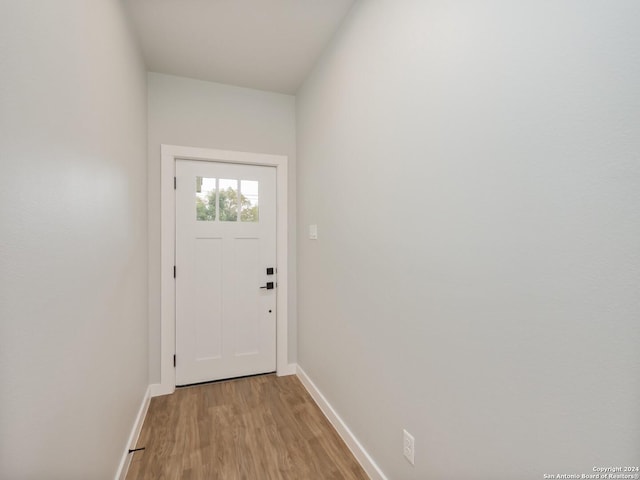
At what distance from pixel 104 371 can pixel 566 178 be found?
1.88 meters

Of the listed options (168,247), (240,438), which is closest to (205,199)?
(168,247)

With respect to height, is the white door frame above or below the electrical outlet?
above

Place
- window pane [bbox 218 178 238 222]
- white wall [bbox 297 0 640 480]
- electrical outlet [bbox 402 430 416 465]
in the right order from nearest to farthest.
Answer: white wall [bbox 297 0 640 480], electrical outlet [bbox 402 430 416 465], window pane [bbox 218 178 238 222]

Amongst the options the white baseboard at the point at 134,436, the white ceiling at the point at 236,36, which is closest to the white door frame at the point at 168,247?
the white baseboard at the point at 134,436

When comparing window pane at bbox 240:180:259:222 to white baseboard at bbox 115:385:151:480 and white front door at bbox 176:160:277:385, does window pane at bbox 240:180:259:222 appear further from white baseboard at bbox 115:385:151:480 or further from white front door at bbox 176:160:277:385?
white baseboard at bbox 115:385:151:480

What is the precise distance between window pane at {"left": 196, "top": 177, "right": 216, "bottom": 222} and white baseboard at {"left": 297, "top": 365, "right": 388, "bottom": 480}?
170 centimetres

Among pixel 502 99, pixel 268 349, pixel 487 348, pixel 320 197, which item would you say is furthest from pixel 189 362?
pixel 502 99

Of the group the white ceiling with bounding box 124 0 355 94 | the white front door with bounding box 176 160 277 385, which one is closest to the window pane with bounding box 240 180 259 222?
the white front door with bounding box 176 160 277 385

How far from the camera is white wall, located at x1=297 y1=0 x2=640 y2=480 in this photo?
688 mm

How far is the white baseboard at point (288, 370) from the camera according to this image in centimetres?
284

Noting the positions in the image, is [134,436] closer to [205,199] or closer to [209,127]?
[205,199]

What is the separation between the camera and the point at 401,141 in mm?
1403

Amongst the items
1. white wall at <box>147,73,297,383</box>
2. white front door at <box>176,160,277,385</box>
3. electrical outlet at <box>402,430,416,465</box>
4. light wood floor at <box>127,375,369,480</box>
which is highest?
white wall at <box>147,73,297,383</box>

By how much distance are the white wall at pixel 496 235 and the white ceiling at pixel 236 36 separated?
43 cm
